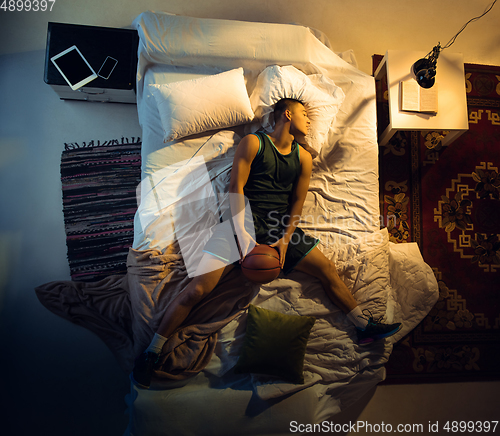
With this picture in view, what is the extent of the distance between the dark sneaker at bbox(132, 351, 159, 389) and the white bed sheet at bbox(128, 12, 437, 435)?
0.06 metres

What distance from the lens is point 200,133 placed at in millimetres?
1901

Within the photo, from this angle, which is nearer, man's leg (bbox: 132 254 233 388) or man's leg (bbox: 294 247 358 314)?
man's leg (bbox: 132 254 233 388)

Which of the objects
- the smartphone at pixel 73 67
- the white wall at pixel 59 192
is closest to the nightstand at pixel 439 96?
the white wall at pixel 59 192

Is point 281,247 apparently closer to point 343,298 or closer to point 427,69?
point 343,298

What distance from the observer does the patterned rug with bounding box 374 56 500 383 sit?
2.15 meters

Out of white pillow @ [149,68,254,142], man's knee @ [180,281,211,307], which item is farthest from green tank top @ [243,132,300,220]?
man's knee @ [180,281,211,307]

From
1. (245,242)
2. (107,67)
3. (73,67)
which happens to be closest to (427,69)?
(245,242)

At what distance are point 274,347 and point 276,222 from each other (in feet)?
2.31

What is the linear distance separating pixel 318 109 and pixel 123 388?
2.27 m

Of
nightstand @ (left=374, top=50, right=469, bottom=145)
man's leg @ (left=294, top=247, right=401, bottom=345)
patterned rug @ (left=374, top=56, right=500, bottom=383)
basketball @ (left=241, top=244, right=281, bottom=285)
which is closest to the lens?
basketball @ (left=241, top=244, right=281, bottom=285)

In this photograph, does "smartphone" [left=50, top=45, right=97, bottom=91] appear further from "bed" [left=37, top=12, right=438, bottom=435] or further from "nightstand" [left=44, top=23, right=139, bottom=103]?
"bed" [left=37, top=12, right=438, bottom=435]

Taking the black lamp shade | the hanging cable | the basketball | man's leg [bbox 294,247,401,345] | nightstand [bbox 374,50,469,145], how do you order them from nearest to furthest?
the basketball, man's leg [bbox 294,247,401,345], the black lamp shade, nightstand [bbox 374,50,469,145], the hanging cable

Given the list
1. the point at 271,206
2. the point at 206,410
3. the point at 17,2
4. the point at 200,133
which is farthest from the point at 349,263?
the point at 17,2

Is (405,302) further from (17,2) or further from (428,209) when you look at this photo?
(17,2)
